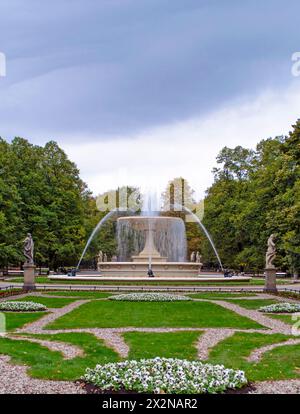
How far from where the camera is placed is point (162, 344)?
44.1ft

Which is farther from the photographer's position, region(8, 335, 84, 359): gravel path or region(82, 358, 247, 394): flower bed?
region(8, 335, 84, 359): gravel path

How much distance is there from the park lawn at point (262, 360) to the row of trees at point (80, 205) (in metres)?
25.3

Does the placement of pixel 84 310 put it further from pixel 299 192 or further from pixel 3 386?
pixel 299 192

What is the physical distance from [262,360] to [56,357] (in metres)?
4.52

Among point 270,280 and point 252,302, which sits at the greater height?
point 270,280

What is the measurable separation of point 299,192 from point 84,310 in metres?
17.8

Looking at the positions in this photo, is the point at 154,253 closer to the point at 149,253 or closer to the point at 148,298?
the point at 149,253

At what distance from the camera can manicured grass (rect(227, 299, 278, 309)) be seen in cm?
2338

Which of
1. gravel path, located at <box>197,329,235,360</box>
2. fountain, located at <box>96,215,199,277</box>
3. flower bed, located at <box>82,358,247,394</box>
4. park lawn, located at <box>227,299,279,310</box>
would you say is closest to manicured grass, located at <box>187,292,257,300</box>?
park lawn, located at <box>227,299,279,310</box>

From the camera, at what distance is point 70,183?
61.9 m

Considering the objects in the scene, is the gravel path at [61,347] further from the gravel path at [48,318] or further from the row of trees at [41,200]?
the row of trees at [41,200]

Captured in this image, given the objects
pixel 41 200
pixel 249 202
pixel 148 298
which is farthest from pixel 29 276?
pixel 249 202

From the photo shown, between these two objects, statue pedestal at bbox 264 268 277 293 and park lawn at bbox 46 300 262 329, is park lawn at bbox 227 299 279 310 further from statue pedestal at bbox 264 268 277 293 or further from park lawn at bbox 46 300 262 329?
statue pedestal at bbox 264 268 277 293

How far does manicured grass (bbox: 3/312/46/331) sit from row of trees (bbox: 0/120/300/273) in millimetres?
23946
